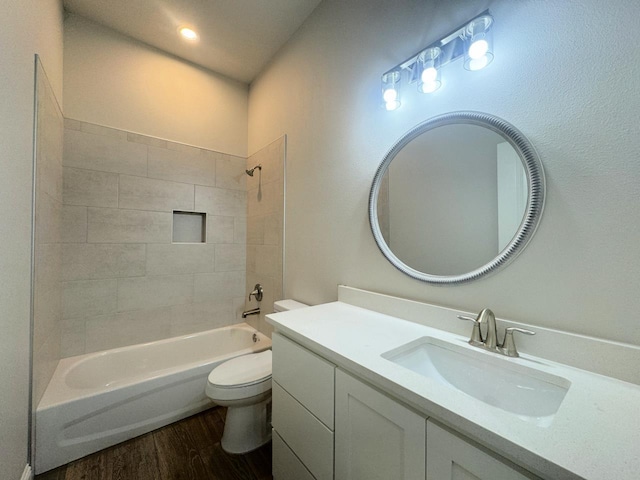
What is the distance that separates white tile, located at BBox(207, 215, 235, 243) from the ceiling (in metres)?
1.46

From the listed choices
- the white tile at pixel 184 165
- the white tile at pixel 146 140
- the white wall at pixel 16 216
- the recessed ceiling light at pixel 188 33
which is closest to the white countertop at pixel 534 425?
the white wall at pixel 16 216

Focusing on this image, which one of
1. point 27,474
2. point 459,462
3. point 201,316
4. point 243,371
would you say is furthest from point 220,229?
point 459,462

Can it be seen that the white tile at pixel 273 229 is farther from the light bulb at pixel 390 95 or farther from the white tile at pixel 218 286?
the light bulb at pixel 390 95

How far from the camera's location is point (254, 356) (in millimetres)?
1841

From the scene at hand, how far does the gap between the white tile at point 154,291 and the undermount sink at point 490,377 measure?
82.2 inches

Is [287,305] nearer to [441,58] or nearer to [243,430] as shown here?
[243,430]

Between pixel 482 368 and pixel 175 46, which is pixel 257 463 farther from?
pixel 175 46

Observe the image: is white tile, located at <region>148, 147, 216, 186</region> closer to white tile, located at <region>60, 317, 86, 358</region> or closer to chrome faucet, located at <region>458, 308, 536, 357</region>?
white tile, located at <region>60, 317, 86, 358</region>

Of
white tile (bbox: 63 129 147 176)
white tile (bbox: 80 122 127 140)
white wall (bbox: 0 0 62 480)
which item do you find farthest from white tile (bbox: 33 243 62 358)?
white tile (bbox: 80 122 127 140)

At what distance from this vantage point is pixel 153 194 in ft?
7.13

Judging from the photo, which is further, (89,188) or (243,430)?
(89,188)

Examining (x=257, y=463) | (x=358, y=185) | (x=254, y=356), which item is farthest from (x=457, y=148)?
(x=257, y=463)

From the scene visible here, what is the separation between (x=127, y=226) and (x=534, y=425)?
260 cm

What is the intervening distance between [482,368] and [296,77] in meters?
2.18
